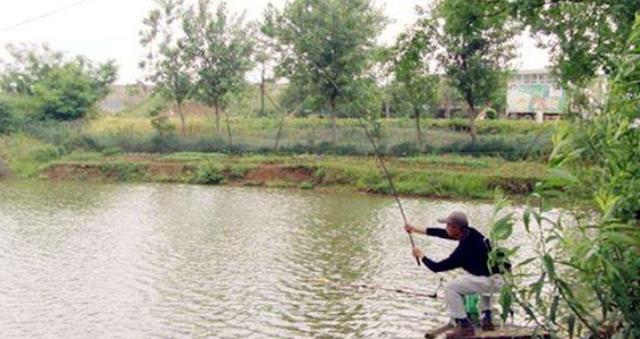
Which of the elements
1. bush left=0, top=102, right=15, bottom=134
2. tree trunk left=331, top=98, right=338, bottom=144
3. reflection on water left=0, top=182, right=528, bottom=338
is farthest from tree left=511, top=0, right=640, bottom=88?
bush left=0, top=102, right=15, bottom=134

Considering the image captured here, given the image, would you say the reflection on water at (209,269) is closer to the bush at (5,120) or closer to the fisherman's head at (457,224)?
the fisherman's head at (457,224)

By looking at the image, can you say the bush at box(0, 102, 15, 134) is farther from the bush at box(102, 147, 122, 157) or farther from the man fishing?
the man fishing

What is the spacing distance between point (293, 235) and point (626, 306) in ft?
40.8

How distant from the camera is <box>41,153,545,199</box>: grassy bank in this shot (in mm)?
25797

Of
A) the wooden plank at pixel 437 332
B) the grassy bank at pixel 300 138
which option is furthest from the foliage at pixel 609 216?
the grassy bank at pixel 300 138

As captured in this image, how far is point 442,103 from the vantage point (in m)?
50.3

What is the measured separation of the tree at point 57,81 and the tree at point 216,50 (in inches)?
285

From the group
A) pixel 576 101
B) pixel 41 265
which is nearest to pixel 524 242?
pixel 41 265

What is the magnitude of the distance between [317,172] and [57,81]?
17.9m

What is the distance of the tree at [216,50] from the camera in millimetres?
35188

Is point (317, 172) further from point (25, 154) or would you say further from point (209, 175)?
point (25, 154)

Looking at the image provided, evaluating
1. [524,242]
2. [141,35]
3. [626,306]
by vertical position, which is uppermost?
[141,35]

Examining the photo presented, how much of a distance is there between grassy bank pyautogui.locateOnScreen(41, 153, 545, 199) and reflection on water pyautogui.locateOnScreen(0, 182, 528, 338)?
145 inches

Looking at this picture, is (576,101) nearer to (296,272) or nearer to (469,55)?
(296,272)
